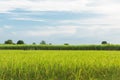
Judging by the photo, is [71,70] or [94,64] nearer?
[71,70]

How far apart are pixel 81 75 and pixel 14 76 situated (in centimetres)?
146

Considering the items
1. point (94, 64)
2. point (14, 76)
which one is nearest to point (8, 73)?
point (14, 76)

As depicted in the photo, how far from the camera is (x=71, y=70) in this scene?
7.30 meters

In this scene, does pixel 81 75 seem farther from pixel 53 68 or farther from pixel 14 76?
pixel 14 76

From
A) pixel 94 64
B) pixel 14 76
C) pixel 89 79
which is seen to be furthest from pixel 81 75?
pixel 14 76

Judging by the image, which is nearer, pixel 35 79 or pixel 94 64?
pixel 35 79

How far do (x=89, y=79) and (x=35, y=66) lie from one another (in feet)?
4.04

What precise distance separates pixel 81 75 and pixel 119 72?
110 centimetres

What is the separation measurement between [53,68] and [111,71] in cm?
144

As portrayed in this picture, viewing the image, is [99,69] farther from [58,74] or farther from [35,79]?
[35,79]

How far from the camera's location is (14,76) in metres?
6.99

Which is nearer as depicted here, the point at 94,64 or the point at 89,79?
the point at 89,79

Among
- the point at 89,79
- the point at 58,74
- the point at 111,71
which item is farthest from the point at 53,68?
the point at 111,71

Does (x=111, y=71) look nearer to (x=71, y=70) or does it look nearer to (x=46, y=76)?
(x=71, y=70)
